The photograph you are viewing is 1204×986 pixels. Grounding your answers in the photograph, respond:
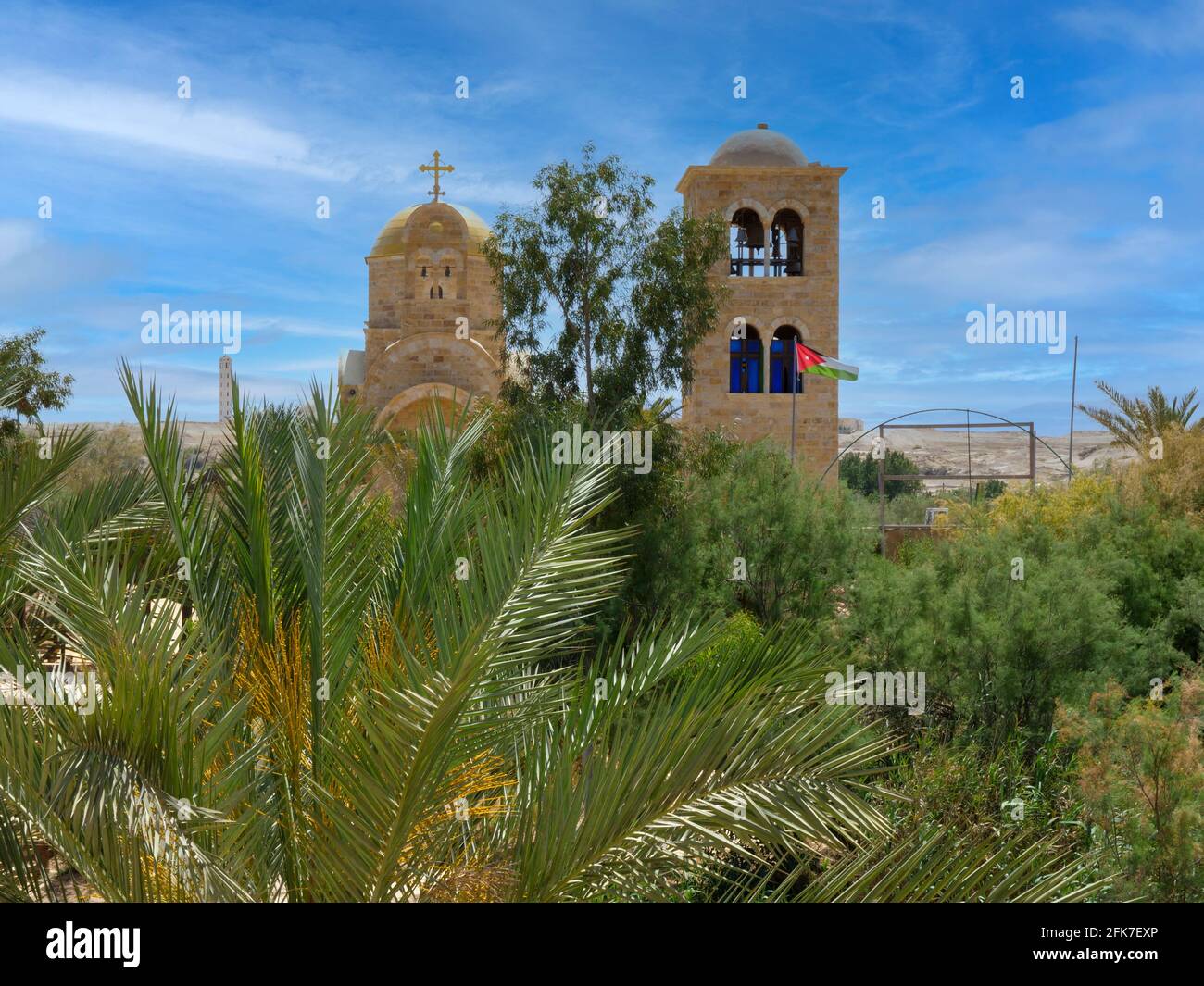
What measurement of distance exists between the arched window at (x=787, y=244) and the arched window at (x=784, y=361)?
1.23 meters

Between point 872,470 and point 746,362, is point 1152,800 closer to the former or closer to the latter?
point 746,362

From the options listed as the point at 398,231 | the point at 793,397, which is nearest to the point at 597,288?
the point at 793,397

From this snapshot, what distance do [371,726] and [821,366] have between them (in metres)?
18.4

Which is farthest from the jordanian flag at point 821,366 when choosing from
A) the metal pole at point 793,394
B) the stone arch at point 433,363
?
the stone arch at point 433,363

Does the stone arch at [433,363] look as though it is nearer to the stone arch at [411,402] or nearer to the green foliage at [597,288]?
the stone arch at [411,402]

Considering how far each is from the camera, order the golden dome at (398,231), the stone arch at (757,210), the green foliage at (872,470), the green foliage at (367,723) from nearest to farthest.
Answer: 1. the green foliage at (367,723)
2. the stone arch at (757,210)
3. the golden dome at (398,231)
4. the green foliage at (872,470)

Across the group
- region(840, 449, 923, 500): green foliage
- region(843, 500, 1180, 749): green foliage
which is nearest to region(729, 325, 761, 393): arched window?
region(840, 449, 923, 500): green foliage

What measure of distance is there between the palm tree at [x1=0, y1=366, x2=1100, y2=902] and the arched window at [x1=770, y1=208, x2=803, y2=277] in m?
18.2

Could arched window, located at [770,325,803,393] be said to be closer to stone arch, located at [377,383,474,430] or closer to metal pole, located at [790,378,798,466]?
metal pole, located at [790,378,798,466]

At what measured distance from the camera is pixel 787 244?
21.6m

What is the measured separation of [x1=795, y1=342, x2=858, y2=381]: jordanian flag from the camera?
790 inches

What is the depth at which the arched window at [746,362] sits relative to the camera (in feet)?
70.3
